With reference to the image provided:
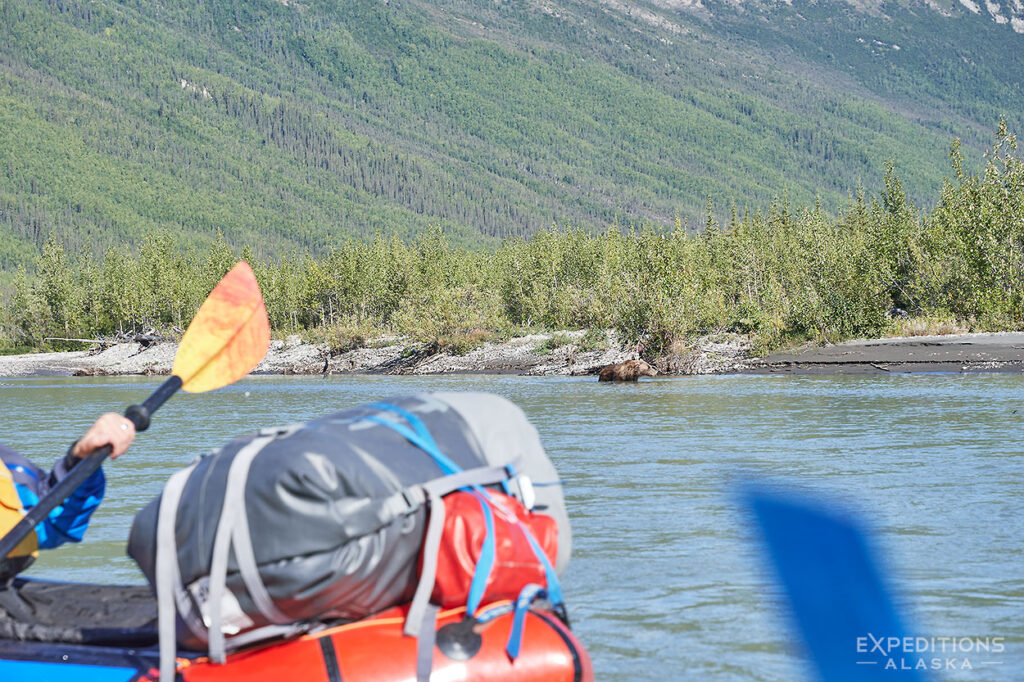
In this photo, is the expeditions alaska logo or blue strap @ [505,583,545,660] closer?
blue strap @ [505,583,545,660]

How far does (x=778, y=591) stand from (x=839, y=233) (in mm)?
58687

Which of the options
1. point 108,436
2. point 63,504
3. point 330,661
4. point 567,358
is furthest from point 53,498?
point 567,358

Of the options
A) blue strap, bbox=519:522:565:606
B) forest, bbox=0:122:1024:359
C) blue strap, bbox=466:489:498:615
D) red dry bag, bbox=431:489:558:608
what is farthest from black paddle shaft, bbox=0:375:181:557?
forest, bbox=0:122:1024:359

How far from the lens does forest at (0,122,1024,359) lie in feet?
127

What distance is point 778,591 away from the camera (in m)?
8.08

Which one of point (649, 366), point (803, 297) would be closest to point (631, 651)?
point (649, 366)

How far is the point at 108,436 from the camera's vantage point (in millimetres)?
5230

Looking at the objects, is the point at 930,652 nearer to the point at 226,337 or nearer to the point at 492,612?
the point at 492,612

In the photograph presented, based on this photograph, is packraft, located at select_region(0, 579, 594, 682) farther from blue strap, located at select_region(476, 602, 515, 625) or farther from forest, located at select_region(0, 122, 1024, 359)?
forest, located at select_region(0, 122, 1024, 359)

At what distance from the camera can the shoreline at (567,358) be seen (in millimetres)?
33125

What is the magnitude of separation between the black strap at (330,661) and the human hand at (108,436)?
1383 millimetres

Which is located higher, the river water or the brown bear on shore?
the river water

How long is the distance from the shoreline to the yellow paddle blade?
1094 inches

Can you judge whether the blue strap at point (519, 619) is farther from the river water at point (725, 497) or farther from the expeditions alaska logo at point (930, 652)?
the expeditions alaska logo at point (930, 652)
